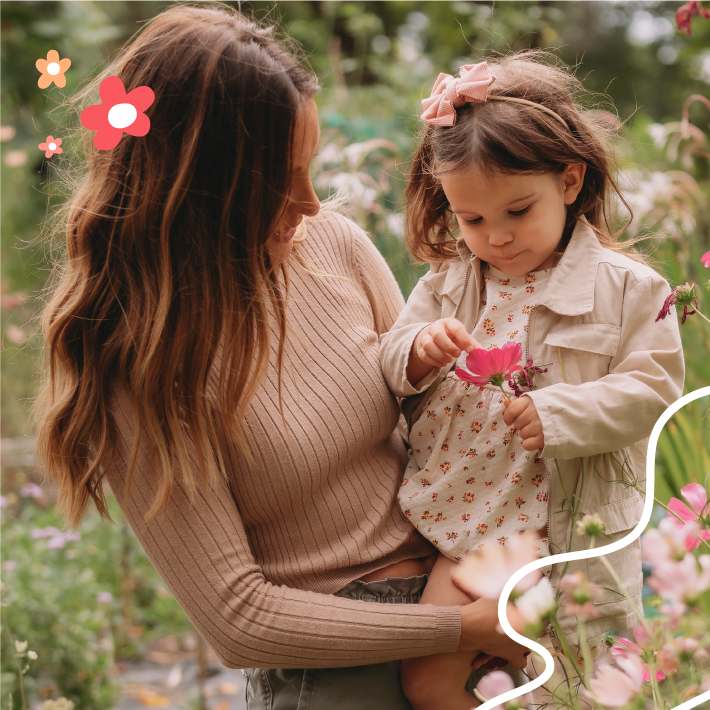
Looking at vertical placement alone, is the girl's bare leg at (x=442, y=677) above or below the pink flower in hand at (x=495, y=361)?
below

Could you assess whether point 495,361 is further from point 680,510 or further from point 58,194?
point 58,194

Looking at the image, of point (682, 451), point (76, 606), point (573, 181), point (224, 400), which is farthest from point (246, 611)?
point (76, 606)

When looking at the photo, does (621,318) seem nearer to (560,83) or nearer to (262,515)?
(560,83)

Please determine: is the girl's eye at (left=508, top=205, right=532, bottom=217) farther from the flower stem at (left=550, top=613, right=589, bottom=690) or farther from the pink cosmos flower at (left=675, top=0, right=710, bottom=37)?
the flower stem at (left=550, top=613, right=589, bottom=690)

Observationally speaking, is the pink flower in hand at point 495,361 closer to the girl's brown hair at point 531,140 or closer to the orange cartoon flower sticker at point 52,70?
the girl's brown hair at point 531,140

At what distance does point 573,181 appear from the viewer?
1.20 meters

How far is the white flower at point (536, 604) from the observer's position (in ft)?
1.66

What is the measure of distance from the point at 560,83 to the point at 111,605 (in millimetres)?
2432

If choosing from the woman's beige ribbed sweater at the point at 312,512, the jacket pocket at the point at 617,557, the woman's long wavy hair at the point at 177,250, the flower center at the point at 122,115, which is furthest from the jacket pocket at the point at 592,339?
the flower center at the point at 122,115

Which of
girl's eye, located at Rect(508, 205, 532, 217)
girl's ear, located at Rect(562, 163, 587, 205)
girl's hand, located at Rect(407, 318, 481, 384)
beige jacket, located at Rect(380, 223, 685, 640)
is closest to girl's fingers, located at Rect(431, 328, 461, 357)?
girl's hand, located at Rect(407, 318, 481, 384)

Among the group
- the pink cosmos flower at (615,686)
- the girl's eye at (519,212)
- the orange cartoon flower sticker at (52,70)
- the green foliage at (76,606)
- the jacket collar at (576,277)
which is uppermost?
the orange cartoon flower sticker at (52,70)

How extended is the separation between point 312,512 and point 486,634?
0.32 metres

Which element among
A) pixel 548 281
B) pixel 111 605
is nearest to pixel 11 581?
pixel 111 605

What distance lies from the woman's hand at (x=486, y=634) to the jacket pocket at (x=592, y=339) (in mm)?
387
